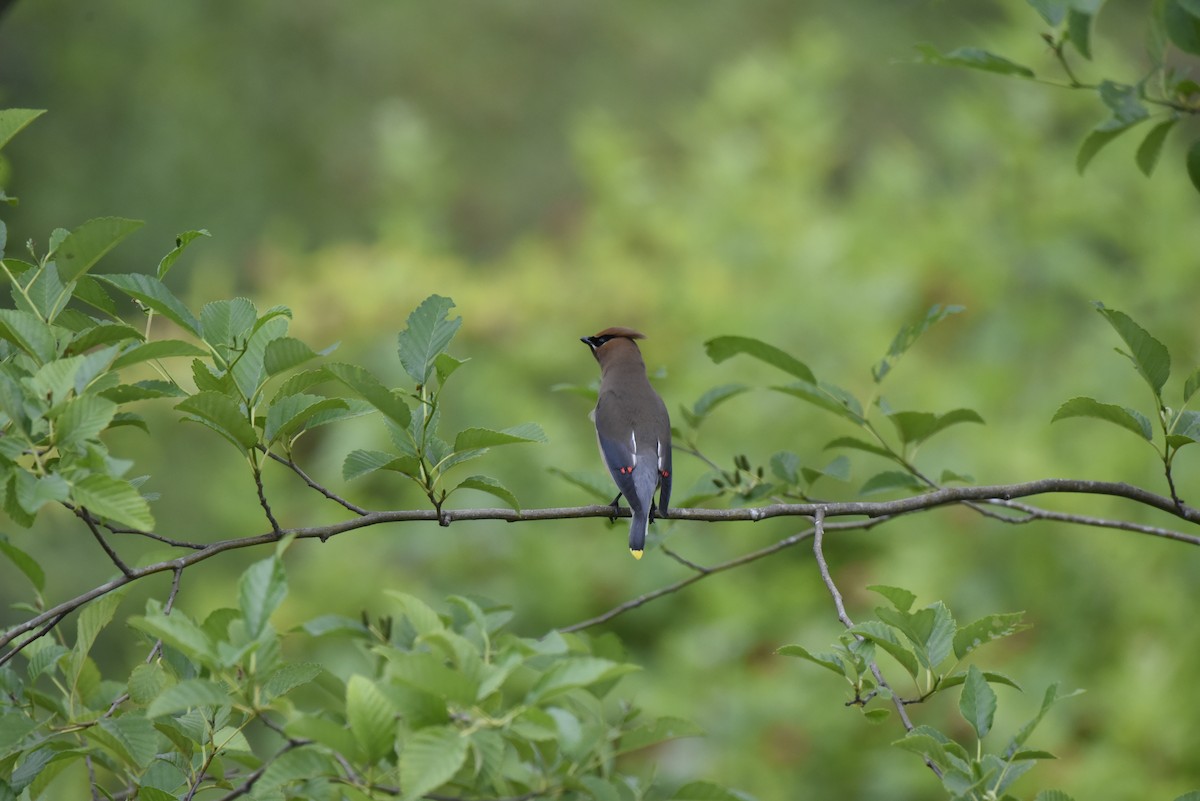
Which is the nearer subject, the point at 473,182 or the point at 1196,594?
the point at 1196,594

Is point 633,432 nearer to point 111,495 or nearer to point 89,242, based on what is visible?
A: point 89,242

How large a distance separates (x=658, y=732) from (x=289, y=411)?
0.73 m

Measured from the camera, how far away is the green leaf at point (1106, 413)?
1.83 meters

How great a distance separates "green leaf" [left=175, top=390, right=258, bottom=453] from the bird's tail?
3.42ft

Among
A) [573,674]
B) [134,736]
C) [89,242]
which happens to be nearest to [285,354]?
[89,242]

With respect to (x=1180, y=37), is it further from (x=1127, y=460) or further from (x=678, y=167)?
(x=678, y=167)

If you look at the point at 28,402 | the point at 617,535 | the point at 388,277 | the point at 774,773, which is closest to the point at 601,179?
the point at 388,277

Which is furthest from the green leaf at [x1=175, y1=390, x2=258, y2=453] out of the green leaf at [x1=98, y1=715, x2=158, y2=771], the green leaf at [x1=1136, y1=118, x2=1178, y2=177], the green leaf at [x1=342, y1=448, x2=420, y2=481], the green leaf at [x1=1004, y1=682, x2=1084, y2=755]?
the green leaf at [x1=1136, y1=118, x2=1178, y2=177]

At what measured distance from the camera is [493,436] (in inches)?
68.6

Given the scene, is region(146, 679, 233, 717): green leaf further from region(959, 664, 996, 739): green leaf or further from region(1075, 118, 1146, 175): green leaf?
region(1075, 118, 1146, 175): green leaf

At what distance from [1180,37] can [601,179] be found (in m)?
5.16

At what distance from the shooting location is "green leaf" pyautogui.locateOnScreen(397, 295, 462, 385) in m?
1.75

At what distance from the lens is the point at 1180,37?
75.2 inches

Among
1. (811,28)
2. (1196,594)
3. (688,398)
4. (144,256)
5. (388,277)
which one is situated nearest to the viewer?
(1196,594)
